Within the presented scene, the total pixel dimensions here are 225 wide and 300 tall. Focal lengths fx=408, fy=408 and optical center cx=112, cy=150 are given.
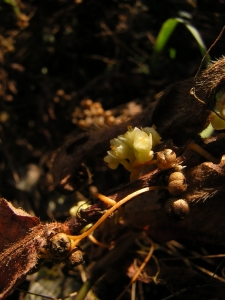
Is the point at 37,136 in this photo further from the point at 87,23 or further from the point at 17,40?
the point at 87,23

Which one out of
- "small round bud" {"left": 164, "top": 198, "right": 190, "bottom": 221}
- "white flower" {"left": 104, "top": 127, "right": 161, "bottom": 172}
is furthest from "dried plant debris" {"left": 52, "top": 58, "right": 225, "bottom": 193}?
"small round bud" {"left": 164, "top": 198, "right": 190, "bottom": 221}

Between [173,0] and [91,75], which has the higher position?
[173,0]

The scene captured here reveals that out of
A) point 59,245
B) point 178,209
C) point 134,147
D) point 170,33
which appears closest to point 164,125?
point 134,147

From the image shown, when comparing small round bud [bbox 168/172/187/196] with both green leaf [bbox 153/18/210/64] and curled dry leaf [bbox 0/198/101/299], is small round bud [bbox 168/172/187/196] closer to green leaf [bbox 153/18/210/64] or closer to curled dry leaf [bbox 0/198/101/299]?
curled dry leaf [bbox 0/198/101/299]

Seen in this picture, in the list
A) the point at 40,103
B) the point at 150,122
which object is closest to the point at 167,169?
the point at 150,122

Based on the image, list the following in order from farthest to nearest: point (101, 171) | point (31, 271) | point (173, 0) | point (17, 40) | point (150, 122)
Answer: point (17, 40) → point (173, 0) → point (101, 171) → point (150, 122) → point (31, 271)

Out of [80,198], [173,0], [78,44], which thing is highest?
[173,0]
